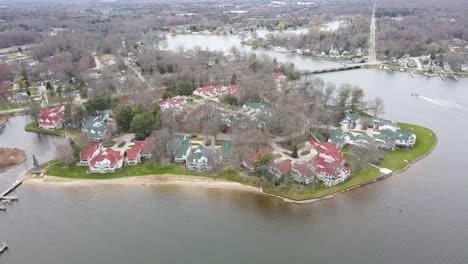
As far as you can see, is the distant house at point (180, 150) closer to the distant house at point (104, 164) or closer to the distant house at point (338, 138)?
the distant house at point (104, 164)

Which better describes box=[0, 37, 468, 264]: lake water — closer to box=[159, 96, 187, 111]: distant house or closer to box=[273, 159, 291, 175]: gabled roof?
box=[273, 159, 291, 175]: gabled roof

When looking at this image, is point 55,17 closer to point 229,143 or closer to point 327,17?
point 327,17

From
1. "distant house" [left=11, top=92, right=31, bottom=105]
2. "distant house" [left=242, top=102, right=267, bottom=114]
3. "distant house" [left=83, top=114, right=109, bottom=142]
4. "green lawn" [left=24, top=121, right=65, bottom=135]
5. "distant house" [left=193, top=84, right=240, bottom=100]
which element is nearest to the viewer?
"distant house" [left=83, top=114, right=109, bottom=142]

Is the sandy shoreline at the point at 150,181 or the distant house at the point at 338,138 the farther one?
the distant house at the point at 338,138

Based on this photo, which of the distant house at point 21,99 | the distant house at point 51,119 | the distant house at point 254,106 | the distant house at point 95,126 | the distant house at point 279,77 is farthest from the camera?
the distant house at point 279,77

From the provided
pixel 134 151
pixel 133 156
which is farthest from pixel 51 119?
pixel 133 156

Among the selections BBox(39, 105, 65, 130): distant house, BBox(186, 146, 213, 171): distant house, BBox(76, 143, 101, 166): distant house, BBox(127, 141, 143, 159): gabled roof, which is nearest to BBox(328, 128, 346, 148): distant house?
BBox(186, 146, 213, 171): distant house

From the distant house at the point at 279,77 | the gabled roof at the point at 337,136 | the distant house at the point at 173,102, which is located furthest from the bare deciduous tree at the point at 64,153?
the distant house at the point at 279,77
